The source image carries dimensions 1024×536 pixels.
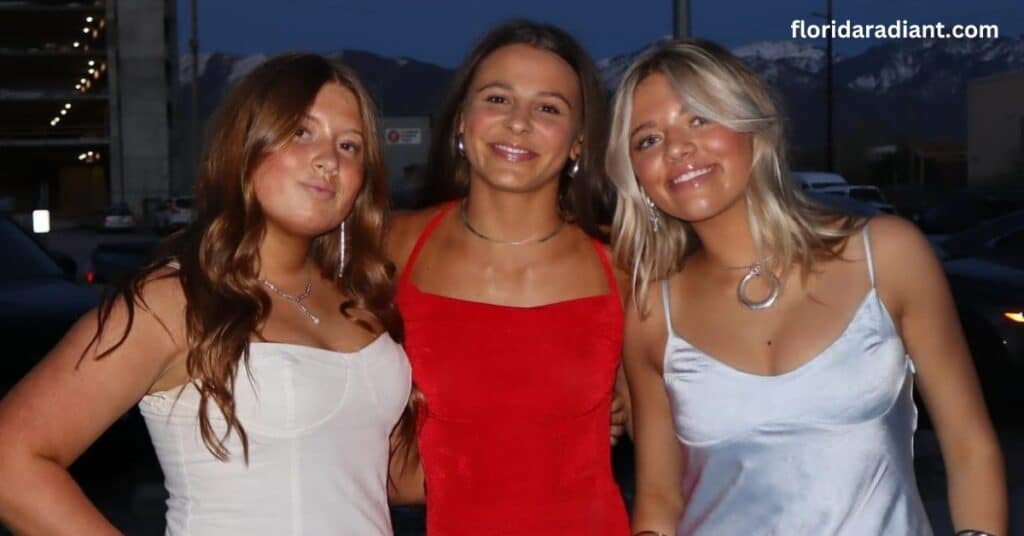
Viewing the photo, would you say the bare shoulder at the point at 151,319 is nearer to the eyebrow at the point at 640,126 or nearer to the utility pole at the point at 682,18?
the eyebrow at the point at 640,126

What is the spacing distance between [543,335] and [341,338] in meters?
0.68

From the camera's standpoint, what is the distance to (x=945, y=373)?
2559 millimetres

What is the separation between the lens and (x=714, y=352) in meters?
2.65

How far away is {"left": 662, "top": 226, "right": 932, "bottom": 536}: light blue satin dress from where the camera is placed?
8.08 feet

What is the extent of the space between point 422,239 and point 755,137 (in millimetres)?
1063

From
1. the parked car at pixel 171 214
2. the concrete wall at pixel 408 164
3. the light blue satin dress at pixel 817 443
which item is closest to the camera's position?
the light blue satin dress at pixel 817 443

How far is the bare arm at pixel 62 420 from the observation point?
2164mm

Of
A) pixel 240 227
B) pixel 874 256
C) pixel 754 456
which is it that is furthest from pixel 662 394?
pixel 240 227

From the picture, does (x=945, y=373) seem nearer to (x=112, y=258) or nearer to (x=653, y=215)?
(x=653, y=215)

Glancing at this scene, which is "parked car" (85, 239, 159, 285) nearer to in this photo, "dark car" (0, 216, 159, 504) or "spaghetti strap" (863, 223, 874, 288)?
"dark car" (0, 216, 159, 504)

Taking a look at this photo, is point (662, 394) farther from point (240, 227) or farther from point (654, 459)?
point (240, 227)

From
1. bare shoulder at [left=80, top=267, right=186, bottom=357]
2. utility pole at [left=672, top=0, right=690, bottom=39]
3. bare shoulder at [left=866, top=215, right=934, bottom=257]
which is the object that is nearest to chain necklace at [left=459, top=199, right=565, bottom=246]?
bare shoulder at [left=866, top=215, right=934, bottom=257]

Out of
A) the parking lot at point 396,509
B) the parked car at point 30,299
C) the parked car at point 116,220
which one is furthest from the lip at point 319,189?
the parked car at point 116,220

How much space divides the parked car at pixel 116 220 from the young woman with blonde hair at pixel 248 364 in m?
42.7
